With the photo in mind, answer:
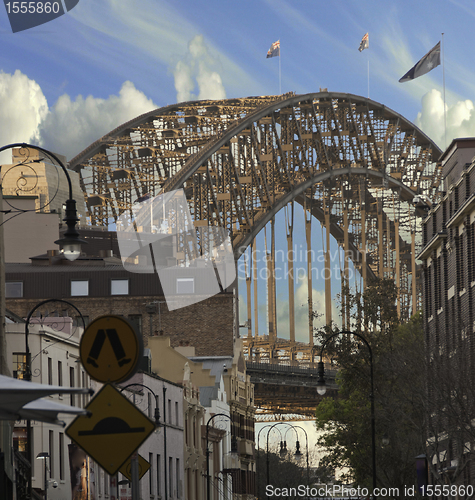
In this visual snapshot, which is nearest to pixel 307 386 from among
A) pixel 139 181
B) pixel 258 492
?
pixel 258 492

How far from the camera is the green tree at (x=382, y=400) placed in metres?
42.1

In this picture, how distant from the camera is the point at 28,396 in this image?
11648 mm

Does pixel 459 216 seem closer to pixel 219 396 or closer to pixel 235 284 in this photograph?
pixel 219 396

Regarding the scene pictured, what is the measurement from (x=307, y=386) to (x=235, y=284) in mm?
15098

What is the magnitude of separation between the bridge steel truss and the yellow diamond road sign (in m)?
93.8

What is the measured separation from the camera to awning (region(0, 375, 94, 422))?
36.2ft

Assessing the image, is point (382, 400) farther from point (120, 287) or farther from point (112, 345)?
point (120, 287)

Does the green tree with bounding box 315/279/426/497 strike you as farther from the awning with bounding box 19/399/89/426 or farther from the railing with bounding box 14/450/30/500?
the awning with bounding box 19/399/89/426

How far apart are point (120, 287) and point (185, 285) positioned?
6003mm

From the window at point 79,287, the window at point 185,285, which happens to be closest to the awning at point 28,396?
the window at point 79,287

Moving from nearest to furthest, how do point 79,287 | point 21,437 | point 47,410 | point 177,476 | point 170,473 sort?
point 47,410
point 21,437
point 170,473
point 177,476
point 79,287

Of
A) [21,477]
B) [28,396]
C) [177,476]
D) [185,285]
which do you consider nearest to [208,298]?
[185,285]

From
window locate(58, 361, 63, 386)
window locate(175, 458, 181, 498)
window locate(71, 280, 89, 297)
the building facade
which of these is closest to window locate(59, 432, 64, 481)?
the building facade

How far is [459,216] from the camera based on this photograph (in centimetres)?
4206
